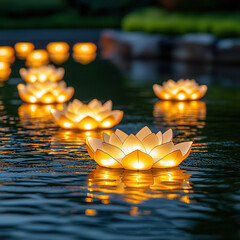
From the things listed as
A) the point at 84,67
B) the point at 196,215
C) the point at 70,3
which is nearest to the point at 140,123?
the point at 196,215

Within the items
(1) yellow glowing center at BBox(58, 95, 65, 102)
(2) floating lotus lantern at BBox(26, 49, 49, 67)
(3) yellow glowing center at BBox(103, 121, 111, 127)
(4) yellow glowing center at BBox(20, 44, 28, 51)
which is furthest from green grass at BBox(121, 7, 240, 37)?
(3) yellow glowing center at BBox(103, 121, 111, 127)

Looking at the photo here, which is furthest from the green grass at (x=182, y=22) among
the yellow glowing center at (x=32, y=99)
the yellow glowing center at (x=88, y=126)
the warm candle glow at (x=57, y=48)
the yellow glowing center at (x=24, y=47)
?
the yellow glowing center at (x=88, y=126)

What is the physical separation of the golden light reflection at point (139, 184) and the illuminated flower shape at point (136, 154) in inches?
3.2

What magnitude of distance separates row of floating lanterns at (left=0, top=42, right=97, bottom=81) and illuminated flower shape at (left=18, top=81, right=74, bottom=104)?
20.5 feet

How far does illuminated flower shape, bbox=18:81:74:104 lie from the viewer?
45.7 ft

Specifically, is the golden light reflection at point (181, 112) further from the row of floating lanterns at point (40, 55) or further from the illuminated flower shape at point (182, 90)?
the row of floating lanterns at point (40, 55)

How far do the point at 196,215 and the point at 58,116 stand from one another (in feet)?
16.7

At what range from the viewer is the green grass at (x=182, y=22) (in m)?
26.2

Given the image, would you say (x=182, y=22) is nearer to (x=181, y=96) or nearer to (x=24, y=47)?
(x=24, y=47)

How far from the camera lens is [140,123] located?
1120cm

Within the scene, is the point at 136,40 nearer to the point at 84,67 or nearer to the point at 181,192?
the point at 84,67

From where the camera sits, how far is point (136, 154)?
6.97 meters

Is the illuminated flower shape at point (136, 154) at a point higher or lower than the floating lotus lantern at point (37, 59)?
lower

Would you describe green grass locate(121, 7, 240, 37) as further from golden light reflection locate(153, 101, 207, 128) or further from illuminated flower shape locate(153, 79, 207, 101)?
golden light reflection locate(153, 101, 207, 128)
